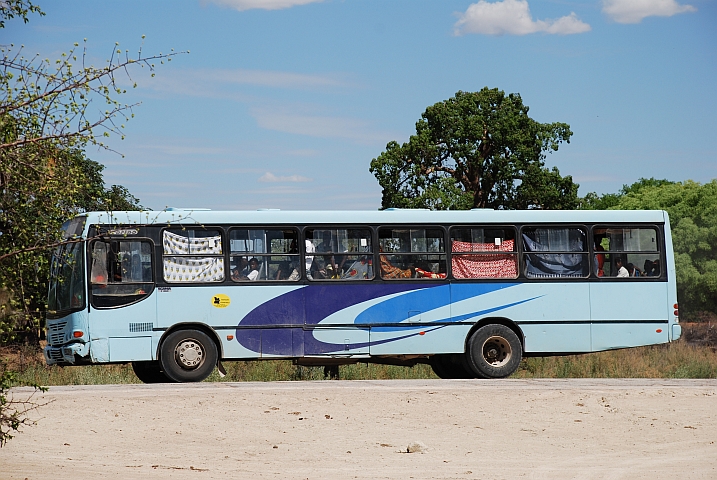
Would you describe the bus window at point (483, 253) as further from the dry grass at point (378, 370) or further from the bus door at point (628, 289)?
the dry grass at point (378, 370)

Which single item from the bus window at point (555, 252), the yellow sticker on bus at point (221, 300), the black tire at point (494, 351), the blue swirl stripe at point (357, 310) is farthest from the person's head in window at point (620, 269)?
the yellow sticker on bus at point (221, 300)

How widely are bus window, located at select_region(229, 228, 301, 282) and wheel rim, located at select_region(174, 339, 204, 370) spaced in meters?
1.37

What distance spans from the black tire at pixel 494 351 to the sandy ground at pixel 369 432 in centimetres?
174

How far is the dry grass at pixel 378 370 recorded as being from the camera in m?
21.7

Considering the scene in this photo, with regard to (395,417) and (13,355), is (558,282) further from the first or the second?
(13,355)

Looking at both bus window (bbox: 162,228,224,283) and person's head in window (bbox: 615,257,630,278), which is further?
person's head in window (bbox: 615,257,630,278)

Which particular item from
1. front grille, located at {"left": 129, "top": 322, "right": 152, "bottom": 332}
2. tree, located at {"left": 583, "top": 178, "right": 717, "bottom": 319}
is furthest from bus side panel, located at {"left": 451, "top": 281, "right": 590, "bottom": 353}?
tree, located at {"left": 583, "top": 178, "right": 717, "bottom": 319}

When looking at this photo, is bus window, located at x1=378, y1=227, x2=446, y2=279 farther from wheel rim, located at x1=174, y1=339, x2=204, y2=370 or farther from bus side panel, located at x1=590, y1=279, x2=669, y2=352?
wheel rim, located at x1=174, y1=339, x2=204, y2=370

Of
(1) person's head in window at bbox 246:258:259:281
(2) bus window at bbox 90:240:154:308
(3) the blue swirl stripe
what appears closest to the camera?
(2) bus window at bbox 90:240:154:308

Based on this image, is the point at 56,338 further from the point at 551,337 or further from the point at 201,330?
the point at 551,337

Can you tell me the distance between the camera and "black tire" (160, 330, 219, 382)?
1781 cm

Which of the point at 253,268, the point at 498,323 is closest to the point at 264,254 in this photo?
the point at 253,268

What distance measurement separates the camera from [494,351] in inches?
765

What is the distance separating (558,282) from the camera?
1956 cm
